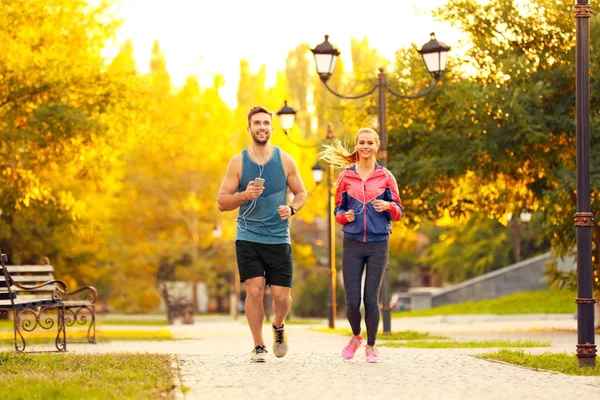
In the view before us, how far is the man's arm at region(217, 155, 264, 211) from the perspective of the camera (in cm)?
993

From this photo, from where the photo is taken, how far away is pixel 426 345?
585 inches

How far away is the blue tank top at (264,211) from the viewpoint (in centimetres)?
1016

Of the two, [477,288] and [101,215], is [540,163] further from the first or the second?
[101,215]

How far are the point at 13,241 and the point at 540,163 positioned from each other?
19944 mm

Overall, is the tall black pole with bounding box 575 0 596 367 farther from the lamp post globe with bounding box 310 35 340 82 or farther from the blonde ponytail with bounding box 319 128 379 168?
the lamp post globe with bounding box 310 35 340 82

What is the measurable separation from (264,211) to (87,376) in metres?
2.08

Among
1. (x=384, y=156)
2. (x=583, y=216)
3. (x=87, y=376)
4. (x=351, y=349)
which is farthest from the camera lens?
(x=384, y=156)

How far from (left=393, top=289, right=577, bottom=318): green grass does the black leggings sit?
881 inches

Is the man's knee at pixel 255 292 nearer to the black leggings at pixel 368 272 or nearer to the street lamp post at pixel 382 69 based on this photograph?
the black leggings at pixel 368 272

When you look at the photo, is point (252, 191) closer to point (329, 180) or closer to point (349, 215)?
point (349, 215)

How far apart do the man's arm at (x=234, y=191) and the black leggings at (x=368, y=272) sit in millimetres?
1039

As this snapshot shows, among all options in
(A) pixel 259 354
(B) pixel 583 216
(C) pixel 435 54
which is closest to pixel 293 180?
(A) pixel 259 354

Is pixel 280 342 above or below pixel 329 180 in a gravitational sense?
below

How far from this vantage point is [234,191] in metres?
10.3
